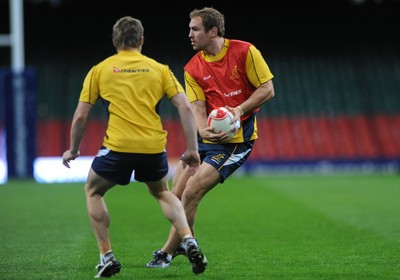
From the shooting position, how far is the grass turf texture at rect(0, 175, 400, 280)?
23.2 ft

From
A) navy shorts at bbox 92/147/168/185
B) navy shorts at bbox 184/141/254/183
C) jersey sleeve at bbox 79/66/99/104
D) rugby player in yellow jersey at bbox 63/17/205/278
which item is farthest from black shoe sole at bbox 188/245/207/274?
jersey sleeve at bbox 79/66/99/104

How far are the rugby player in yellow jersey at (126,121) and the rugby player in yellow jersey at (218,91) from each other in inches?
31.9

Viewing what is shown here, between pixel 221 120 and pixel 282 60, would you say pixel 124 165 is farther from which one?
pixel 282 60

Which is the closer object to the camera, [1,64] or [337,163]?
[337,163]

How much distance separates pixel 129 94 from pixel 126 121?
0.20 meters

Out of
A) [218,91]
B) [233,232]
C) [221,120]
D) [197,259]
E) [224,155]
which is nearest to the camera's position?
[197,259]

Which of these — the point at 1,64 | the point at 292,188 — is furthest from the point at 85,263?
the point at 1,64

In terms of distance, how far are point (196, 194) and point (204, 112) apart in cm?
83

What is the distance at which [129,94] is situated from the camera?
642cm

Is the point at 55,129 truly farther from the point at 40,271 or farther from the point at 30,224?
the point at 40,271

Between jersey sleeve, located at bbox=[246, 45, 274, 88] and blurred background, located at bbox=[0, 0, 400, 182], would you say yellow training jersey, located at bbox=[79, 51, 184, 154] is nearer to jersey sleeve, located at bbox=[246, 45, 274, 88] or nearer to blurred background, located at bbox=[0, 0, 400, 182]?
jersey sleeve, located at bbox=[246, 45, 274, 88]

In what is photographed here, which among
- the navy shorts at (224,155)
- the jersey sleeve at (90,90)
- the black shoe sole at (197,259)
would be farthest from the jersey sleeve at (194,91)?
the black shoe sole at (197,259)

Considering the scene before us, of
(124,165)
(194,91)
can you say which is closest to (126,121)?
(124,165)

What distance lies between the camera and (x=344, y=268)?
7070mm
